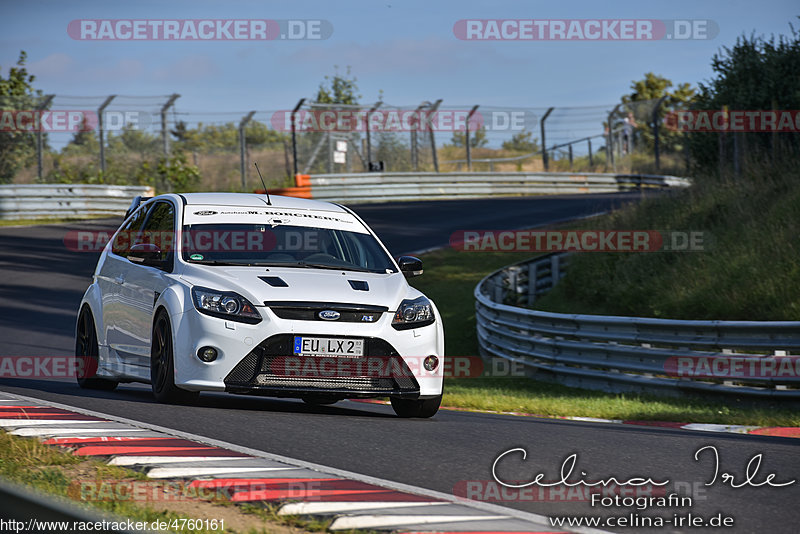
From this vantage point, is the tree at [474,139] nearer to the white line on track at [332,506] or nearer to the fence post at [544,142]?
the fence post at [544,142]

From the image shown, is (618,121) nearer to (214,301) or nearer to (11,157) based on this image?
(11,157)

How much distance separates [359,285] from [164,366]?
5.06 ft

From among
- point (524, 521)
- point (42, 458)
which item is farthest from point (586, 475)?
point (42, 458)

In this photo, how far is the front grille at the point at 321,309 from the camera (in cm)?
724

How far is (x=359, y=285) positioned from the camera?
25.3 ft

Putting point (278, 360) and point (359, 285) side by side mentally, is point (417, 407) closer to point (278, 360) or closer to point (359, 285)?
point (359, 285)

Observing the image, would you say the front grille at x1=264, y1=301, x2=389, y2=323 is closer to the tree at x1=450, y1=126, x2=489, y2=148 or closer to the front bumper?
the front bumper

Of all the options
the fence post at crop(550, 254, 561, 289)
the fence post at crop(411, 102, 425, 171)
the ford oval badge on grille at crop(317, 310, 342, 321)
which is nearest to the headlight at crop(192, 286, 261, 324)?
the ford oval badge on grille at crop(317, 310, 342, 321)

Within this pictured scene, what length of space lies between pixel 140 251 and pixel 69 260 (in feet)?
45.6

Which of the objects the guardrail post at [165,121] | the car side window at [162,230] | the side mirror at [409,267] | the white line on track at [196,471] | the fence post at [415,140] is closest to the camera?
the white line on track at [196,471]

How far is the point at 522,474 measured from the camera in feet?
18.3

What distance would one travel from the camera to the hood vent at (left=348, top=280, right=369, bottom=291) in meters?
7.63

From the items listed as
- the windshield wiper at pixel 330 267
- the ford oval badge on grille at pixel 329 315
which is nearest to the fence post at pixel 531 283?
the windshield wiper at pixel 330 267

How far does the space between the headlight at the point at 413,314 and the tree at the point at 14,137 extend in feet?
92.3
